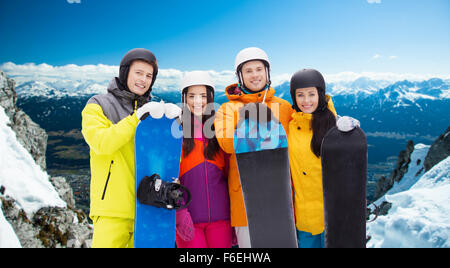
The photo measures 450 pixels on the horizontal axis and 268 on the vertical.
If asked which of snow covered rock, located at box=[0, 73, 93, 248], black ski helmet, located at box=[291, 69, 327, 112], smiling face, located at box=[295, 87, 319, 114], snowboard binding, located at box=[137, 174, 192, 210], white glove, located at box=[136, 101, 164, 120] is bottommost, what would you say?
snow covered rock, located at box=[0, 73, 93, 248]

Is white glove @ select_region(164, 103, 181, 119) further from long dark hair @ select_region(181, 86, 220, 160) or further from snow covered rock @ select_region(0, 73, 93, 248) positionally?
snow covered rock @ select_region(0, 73, 93, 248)

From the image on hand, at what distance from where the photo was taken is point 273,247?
281 centimetres

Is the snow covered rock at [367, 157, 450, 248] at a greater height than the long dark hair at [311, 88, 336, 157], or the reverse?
the long dark hair at [311, 88, 336, 157]

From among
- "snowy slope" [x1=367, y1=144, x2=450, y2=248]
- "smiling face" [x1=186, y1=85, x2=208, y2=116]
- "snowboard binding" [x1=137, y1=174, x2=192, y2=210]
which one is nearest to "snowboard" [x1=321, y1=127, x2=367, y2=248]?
"smiling face" [x1=186, y1=85, x2=208, y2=116]

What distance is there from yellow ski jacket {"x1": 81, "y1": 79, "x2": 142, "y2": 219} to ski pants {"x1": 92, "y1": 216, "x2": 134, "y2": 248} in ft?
0.25

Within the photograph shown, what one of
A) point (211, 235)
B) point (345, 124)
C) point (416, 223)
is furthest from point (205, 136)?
point (416, 223)

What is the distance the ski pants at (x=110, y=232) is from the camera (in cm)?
262

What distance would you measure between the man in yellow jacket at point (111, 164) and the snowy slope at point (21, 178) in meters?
19.2

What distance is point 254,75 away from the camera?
3188 millimetres

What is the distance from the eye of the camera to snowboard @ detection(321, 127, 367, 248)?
290 cm

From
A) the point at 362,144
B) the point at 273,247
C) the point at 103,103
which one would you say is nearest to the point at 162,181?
the point at 103,103

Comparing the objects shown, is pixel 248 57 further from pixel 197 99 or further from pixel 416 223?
pixel 416 223

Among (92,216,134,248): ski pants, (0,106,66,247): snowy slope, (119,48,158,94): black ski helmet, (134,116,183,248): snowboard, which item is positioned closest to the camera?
(92,216,134,248): ski pants
